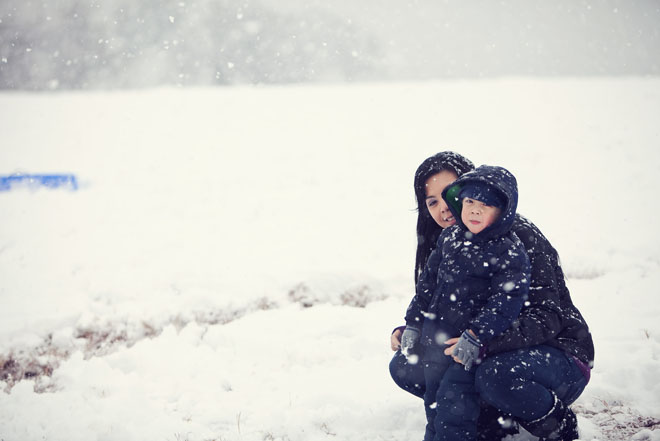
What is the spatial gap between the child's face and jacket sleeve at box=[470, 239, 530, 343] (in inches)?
7.6

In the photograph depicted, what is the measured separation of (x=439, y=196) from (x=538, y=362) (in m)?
1.17

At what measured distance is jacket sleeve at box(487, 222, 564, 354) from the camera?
91.3 inches

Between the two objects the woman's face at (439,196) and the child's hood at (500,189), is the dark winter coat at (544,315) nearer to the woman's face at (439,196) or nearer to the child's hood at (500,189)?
the child's hood at (500,189)

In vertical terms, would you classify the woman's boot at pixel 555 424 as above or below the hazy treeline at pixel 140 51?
below

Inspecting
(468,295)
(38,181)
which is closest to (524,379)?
(468,295)

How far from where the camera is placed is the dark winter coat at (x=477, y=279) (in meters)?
2.29

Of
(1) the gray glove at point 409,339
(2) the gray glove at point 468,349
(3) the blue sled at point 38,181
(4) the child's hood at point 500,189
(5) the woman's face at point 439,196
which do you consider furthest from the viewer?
(3) the blue sled at point 38,181

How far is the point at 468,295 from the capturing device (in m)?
2.49

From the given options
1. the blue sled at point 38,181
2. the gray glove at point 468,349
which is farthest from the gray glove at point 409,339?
the blue sled at point 38,181

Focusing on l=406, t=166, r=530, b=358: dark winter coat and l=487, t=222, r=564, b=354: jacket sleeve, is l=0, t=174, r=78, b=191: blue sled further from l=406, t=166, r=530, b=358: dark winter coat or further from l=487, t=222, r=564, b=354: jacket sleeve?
l=487, t=222, r=564, b=354: jacket sleeve

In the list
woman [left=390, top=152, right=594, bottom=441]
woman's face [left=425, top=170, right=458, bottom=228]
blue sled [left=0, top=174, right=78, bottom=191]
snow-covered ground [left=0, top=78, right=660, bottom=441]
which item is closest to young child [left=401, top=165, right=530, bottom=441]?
woman [left=390, top=152, right=594, bottom=441]

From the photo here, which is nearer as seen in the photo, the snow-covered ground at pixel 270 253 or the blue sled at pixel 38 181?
the snow-covered ground at pixel 270 253

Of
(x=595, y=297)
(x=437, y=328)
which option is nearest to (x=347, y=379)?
(x=437, y=328)

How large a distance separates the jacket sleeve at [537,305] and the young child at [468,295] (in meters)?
0.08
